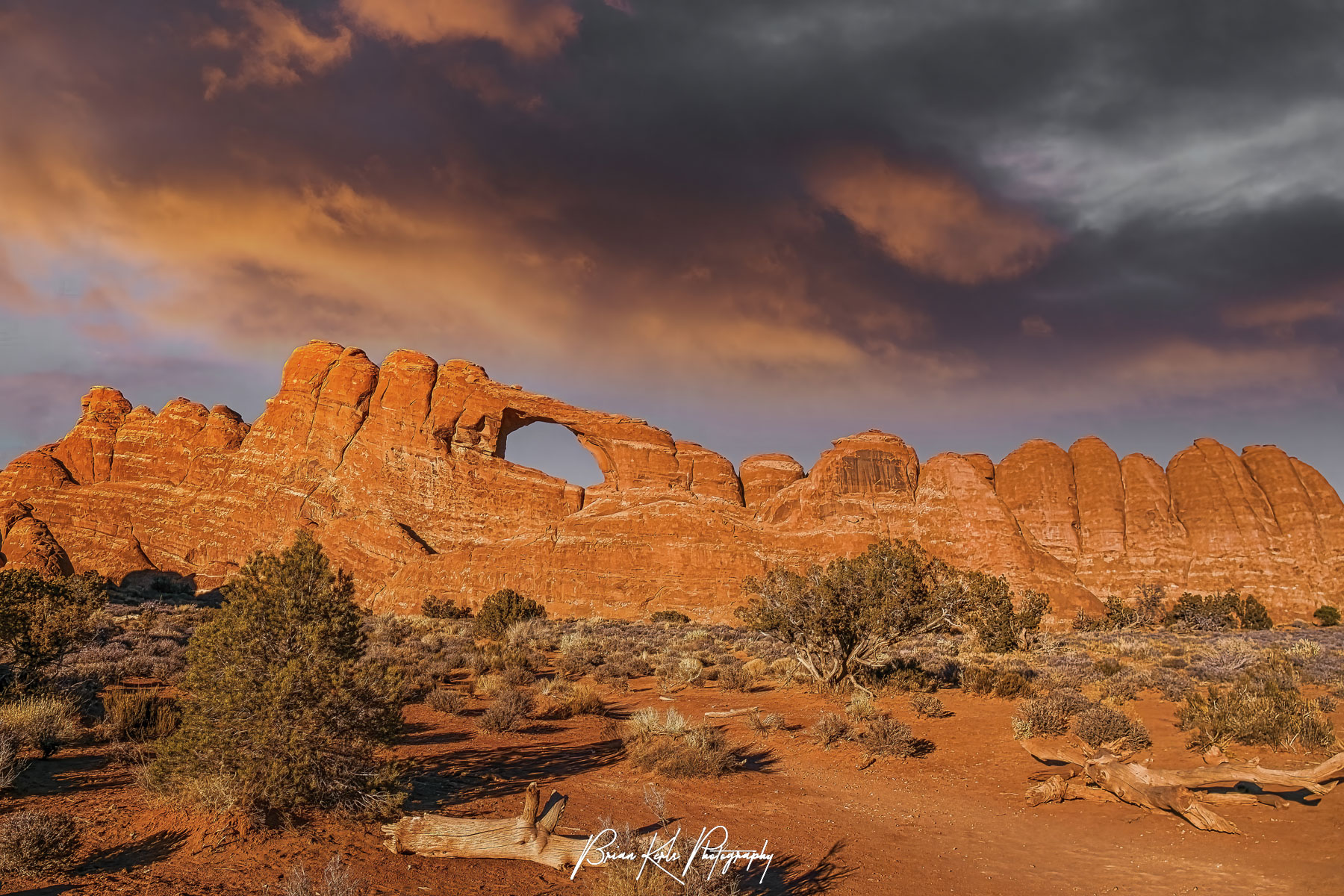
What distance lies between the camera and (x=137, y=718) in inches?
376

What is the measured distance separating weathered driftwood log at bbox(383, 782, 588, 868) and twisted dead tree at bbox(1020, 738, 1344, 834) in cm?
652

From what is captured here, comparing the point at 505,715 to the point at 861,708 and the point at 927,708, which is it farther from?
the point at 927,708

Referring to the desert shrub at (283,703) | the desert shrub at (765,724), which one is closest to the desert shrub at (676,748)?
the desert shrub at (765,724)

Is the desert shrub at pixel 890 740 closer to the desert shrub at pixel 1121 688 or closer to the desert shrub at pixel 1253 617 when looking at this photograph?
the desert shrub at pixel 1121 688

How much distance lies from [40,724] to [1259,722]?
16809 mm

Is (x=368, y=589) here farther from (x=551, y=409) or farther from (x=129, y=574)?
(x=551, y=409)

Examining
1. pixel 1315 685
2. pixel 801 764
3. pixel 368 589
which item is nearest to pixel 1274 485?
pixel 1315 685

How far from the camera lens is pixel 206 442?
66812 millimetres

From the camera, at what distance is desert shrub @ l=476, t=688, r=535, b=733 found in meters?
12.0

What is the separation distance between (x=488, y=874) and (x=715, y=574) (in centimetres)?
5192

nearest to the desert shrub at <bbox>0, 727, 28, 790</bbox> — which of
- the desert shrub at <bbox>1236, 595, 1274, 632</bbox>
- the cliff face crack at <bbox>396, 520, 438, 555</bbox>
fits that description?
the cliff face crack at <bbox>396, 520, 438, 555</bbox>

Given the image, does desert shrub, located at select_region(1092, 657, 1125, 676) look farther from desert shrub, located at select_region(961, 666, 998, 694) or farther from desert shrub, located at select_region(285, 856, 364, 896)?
desert shrub, located at select_region(285, 856, 364, 896)

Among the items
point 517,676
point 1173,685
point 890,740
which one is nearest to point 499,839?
point 890,740

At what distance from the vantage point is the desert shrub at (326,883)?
15.6ft
